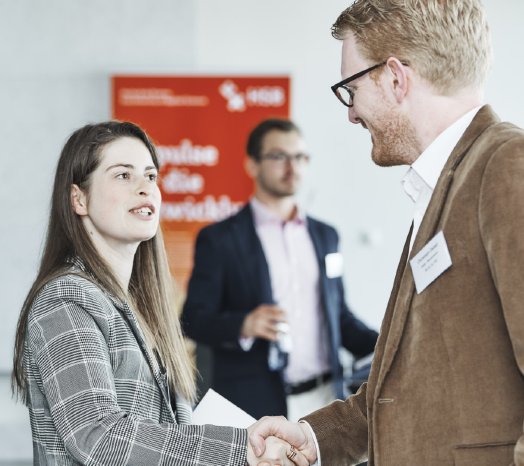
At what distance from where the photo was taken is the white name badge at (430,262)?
174 centimetres

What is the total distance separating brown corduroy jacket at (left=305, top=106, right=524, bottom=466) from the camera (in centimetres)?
164

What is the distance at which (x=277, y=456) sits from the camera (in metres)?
2.21

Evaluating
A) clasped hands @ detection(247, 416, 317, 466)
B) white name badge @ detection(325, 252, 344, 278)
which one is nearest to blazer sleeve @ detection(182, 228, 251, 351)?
white name badge @ detection(325, 252, 344, 278)

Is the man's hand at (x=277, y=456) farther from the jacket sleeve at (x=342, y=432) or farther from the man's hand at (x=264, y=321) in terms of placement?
the man's hand at (x=264, y=321)

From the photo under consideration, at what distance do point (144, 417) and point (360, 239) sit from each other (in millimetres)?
4073

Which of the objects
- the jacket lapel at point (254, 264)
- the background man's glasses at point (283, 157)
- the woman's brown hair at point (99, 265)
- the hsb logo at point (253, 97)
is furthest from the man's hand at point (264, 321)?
the hsb logo at point (253, 97)

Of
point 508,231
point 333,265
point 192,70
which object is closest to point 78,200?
point 508,231

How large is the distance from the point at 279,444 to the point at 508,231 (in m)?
0.92

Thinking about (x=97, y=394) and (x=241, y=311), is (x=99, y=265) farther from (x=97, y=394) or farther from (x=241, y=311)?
(x=241, y=311)

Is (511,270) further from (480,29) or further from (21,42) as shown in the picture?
(21,42)

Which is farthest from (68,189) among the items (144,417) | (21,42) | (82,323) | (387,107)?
(21,42)

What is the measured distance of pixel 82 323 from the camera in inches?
79.4

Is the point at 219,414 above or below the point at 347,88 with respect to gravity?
below

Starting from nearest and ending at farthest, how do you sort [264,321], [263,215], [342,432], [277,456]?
[277,456] → [342,432] → [264,321] → [263,215]
